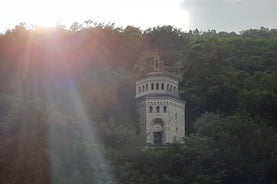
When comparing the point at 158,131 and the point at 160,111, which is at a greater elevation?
the point at 160,111

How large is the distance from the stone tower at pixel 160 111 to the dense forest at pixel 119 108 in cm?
122

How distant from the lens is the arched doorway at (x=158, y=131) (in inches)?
1962

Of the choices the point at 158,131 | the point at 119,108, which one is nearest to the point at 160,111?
the point at 158,131

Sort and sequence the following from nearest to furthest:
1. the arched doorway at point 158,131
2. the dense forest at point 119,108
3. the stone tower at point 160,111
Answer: the dense forest at point 119,108
the stone tower at point 160,111
the arched doorway at point 158,131

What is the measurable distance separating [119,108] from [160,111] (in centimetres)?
345

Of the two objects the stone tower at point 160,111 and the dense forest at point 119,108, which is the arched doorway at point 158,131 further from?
the dense forest at point 119,108

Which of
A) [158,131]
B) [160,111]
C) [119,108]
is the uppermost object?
[119,108]

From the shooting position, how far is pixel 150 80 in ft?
167

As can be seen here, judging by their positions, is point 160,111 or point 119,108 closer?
point 160,111

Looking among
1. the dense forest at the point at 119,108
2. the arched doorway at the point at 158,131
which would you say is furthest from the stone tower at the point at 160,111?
the dense forest at the point at 119,108

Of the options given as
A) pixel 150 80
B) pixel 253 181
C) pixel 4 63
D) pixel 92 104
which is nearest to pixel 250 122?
pixel 253 181

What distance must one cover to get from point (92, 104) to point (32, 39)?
9481mm

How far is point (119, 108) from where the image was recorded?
170ft

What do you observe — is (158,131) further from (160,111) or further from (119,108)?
(119,108)
